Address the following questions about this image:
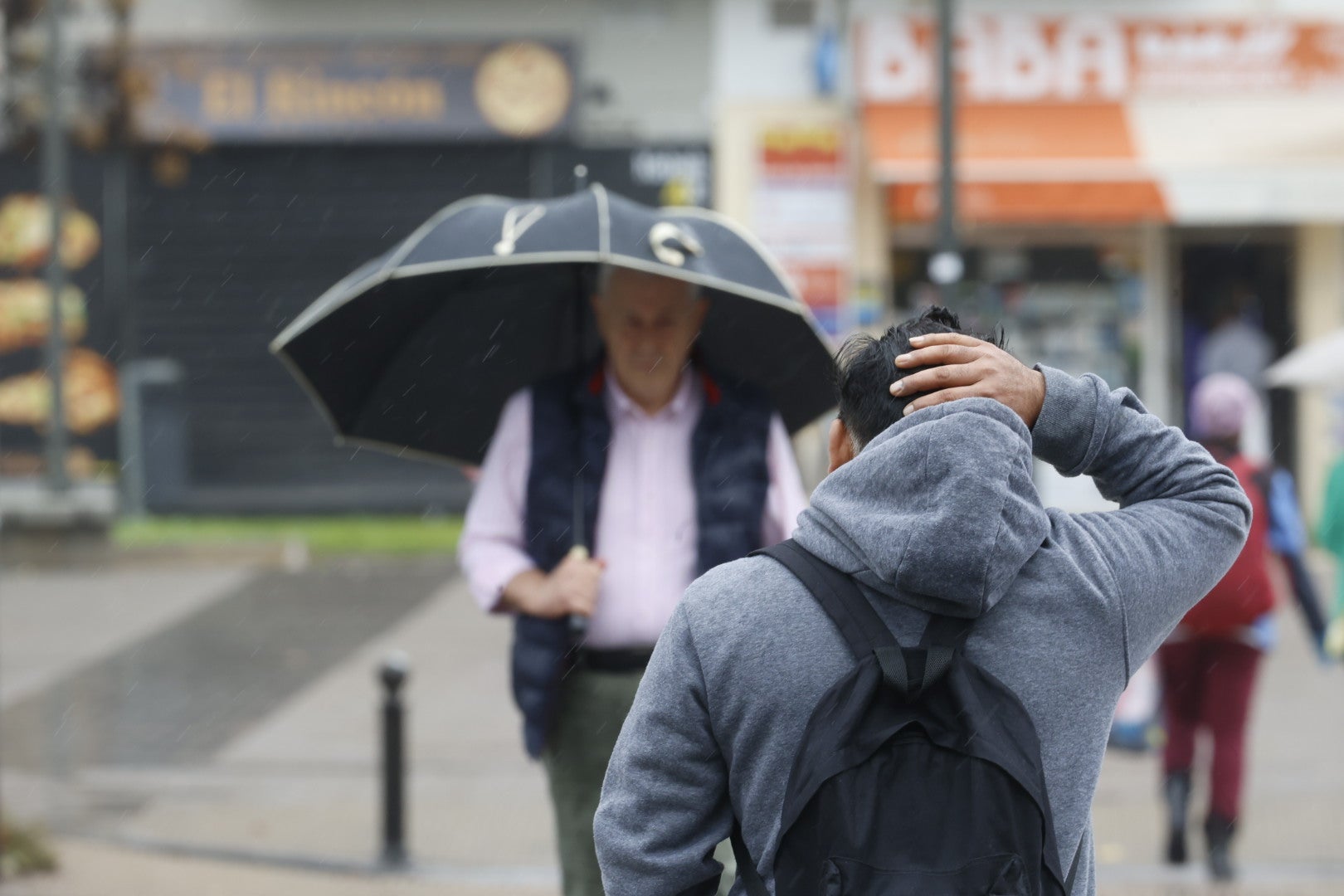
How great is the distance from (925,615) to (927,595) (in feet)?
0.14

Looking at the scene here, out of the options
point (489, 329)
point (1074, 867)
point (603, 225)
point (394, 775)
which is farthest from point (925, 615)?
point (394, 775)

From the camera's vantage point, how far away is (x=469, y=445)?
12.8 feet

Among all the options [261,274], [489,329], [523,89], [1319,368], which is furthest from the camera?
[261,274]

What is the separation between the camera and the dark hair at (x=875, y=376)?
194 centimetres

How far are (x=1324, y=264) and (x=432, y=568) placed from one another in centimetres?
864

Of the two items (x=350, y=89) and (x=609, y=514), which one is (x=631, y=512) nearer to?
(x=609, y=514)

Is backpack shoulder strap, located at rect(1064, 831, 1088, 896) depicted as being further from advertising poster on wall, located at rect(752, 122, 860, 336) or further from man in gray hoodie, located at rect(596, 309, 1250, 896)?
advertising poster on wall, located at rect(752, 122, 860, 336)

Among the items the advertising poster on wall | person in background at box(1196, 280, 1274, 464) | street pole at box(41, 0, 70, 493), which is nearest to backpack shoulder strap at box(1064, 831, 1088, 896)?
person in background at box(1196, 280, 1274, 464)

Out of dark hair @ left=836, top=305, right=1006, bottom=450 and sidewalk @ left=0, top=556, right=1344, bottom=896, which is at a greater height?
dark hair @ left=836, top=305, right=1006, bottom=450

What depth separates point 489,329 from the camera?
390 centimetres

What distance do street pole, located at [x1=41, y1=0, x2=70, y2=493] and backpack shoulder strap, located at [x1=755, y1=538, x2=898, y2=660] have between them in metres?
12.6

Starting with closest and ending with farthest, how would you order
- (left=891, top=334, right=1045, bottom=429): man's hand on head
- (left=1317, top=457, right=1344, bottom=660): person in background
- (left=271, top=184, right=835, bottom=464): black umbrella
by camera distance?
(left=891, top=334, right=1045, bottom=429): man's hand on head → (left=271, top=184, right=835, bottom=464): black umbrella → (left=1317, top=457, right=1344, bottom=660): person in background

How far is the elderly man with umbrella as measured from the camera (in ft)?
11.1

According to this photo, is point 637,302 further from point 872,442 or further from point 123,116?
point 123,116
